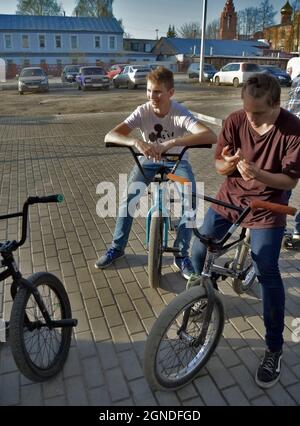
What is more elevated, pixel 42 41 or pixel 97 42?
pixel 97 42

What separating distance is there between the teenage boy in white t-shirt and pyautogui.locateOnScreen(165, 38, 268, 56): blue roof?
58606mm

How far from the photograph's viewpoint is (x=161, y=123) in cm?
309

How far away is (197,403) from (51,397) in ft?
2.92

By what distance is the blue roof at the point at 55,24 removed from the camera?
49.0 metres

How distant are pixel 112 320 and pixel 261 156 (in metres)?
1.70

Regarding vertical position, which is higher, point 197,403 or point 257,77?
point 257,77

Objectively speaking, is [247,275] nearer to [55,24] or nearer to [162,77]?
[162,77]

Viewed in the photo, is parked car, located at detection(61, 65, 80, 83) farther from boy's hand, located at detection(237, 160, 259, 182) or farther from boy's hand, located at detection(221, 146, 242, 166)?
boy's hand, located at detection(237, 160, 259, 182)

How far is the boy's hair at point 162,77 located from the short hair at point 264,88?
999mm

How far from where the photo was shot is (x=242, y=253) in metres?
2.77

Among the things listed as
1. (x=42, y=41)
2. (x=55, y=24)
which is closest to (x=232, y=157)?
(x=42, y=41)

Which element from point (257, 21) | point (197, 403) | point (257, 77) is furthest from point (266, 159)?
point (257, 21)
